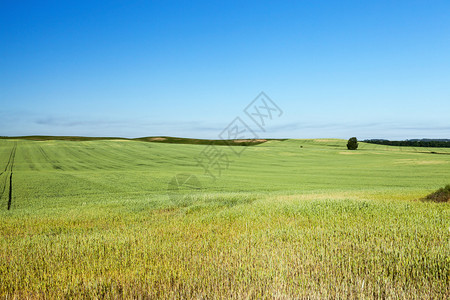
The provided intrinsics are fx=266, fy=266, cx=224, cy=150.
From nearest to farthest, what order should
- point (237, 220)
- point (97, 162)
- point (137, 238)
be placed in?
point (137, 238) < point (237, 220) < point (97, 162)

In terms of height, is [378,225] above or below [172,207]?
above

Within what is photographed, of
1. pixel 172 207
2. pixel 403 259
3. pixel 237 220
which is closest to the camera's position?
pixel 403 259

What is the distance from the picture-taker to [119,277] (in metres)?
4.54

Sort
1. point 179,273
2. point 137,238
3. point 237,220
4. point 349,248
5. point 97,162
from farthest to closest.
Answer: point 97,162 < point 237,220 < point 137,238 < point 349,248 < point 179,273

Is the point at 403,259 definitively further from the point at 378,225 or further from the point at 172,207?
the point at 172,207

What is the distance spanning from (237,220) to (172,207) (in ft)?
16.0

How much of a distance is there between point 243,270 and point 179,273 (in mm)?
1104

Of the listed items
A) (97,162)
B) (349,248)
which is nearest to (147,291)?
(349,248)

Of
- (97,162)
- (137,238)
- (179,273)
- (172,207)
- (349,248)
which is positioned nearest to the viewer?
(179,273)

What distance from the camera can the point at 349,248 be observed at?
5547mm

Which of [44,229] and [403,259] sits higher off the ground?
[403,259]

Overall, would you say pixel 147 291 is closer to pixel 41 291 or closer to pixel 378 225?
pixel 41 291

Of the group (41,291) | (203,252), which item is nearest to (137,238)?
(203,252)

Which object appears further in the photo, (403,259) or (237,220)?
(237,220)
